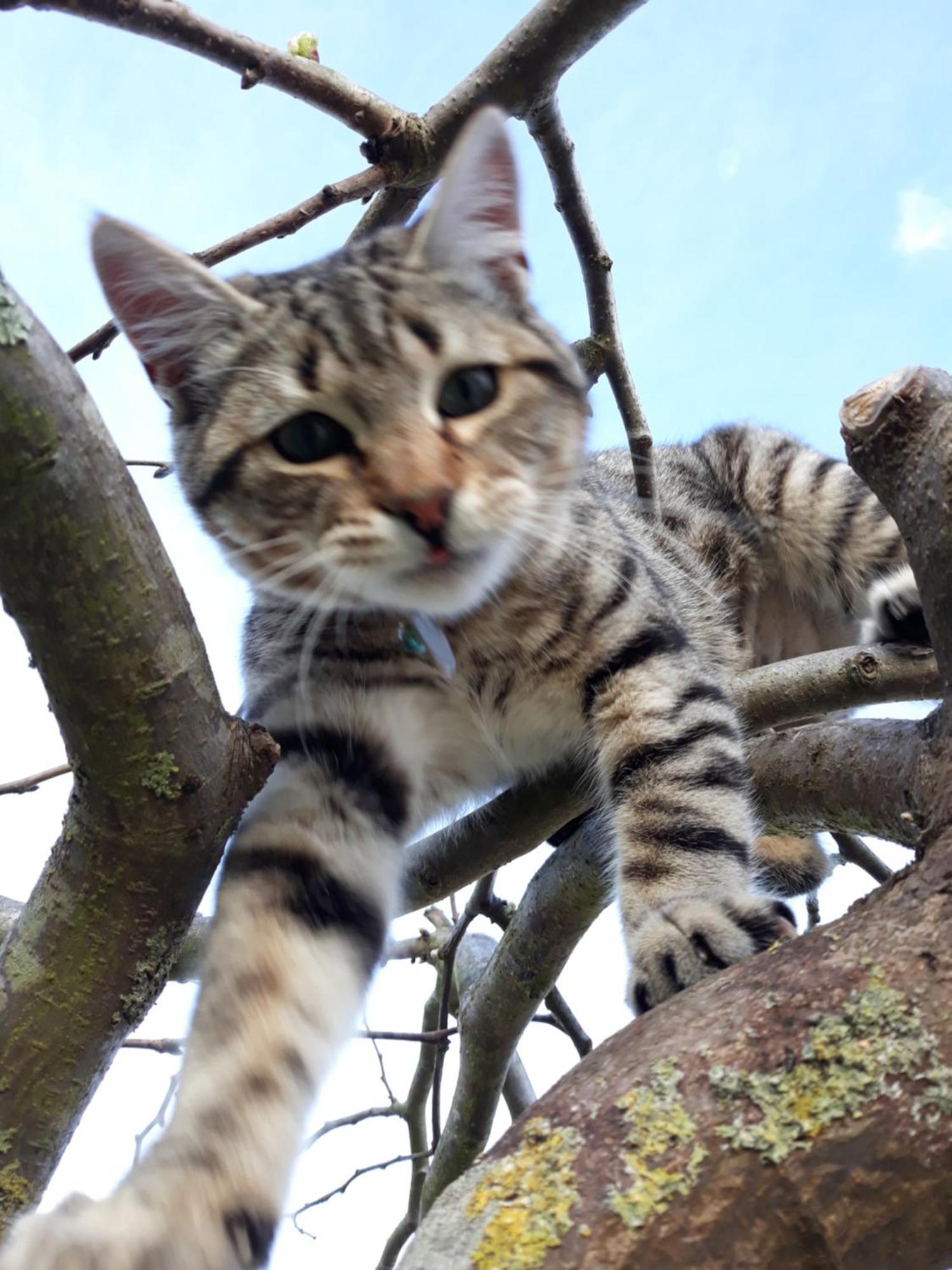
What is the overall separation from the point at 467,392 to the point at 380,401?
20 centimetres

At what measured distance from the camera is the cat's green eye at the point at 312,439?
5.95 ft

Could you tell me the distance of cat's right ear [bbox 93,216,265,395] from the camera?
1.92 m

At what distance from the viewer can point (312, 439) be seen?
6.01 ft

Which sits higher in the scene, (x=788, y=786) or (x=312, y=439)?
(x=312, y=439)

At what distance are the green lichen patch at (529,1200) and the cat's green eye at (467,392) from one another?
121 cm

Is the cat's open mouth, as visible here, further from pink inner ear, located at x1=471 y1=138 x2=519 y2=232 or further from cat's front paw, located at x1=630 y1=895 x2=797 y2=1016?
pink inner ear, located at x1=471 y1=138 x2=519 y2=232

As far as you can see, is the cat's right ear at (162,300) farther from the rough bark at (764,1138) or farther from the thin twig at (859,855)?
the thin twig at (859,855)

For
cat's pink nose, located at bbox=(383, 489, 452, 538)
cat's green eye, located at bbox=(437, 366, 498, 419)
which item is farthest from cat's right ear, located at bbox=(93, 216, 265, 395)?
cat's pink nose, located at bbox=(383, 489, 452, 538)

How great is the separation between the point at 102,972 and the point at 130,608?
532 millimetres

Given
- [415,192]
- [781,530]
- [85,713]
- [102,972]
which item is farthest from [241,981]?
[781,530]

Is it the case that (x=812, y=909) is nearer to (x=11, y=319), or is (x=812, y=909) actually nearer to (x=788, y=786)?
(x=788, y=786)

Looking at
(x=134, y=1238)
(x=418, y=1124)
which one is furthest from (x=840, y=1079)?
(x=418, y=1124)

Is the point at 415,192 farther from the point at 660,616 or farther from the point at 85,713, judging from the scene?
the point at 85,713

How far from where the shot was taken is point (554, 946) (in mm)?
2463
